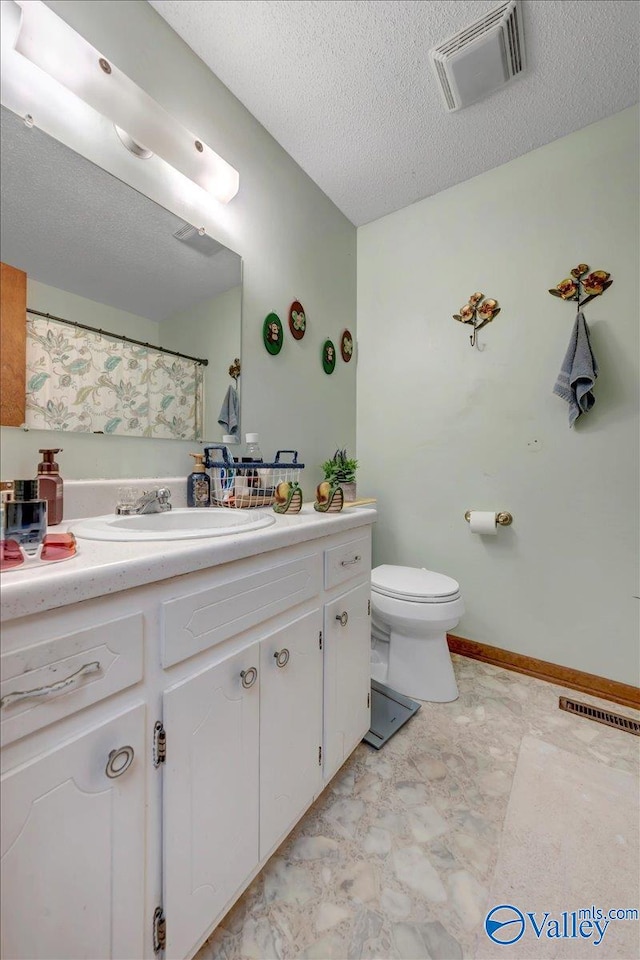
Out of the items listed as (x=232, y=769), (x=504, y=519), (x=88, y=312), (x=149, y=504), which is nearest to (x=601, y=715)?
(x=504, y=519)

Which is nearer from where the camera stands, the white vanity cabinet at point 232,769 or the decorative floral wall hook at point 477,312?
the white vanity cabinet at point 232,769

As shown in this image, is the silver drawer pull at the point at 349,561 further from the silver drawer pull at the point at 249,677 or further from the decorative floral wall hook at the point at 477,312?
the decorative floral wall hook at the point at 477,312

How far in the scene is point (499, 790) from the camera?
1.16m

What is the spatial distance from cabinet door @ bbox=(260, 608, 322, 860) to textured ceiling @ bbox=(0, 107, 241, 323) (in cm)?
109

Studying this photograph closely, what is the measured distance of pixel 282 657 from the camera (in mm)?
869

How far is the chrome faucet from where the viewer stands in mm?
1046

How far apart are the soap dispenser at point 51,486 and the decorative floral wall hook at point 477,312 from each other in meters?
1.92

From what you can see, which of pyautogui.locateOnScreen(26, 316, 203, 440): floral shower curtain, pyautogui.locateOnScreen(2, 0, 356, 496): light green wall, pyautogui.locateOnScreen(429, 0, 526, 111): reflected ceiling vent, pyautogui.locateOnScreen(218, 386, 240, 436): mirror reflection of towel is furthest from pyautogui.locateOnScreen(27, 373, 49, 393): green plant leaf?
pyautogui.locateOnScreen(429, 0, 526, 111): reflected ceiling vent

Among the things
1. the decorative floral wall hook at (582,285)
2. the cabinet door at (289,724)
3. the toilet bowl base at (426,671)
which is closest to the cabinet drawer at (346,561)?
the cabinet door at (289,724)

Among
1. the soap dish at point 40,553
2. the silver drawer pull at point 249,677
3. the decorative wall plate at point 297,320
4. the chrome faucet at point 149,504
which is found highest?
the decorative wall plate at point 297,320

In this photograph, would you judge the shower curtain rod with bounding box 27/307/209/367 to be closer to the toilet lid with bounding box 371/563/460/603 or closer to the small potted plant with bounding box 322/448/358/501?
the small potted plant with bounding box 322/448/358/501

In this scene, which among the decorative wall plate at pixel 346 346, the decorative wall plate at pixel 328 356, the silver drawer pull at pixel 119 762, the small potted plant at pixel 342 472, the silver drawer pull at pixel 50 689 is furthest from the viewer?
the decorative wall plate at pixel 346 346

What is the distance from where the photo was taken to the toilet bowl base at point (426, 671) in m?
1.59

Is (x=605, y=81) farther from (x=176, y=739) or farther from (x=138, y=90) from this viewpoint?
(x=176, y=739)
